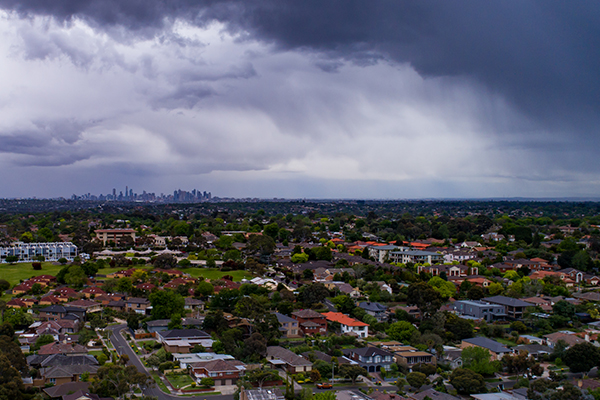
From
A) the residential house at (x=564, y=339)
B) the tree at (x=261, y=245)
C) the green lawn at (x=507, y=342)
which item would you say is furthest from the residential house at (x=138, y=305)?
the residential house at (x=564, y=339)

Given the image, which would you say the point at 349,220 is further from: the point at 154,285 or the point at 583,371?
the point at 583,371

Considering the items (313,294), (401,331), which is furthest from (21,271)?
(401,331)

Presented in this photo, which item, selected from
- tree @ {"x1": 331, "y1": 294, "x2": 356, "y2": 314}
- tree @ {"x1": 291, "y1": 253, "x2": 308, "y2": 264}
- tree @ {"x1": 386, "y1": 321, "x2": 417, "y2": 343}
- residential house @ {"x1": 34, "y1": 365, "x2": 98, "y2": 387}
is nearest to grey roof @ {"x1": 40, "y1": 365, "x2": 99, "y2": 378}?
residential house @ {"x1": 34, "y1": 365, "x2": 98, "y2": 387}

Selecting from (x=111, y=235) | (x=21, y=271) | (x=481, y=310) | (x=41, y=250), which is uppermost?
(x=111, y=235)

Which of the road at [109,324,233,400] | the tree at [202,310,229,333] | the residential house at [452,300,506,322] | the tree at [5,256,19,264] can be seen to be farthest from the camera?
the tree at [5,256,19,264]

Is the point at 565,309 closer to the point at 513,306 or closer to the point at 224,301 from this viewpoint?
the point at 513,306

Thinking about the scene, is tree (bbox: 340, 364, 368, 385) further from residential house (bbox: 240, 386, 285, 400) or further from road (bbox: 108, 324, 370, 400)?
residential house (bbox: 240, 386, 285, 400)

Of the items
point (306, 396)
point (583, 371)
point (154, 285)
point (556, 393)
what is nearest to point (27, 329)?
point (154, 285)
